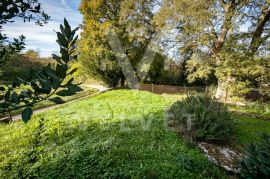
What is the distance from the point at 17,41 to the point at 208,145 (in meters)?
5.35

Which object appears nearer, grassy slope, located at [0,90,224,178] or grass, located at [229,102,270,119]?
grassy slope, located at [0,90,224,178]

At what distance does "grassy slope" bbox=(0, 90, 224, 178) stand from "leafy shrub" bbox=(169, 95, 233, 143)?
55cm

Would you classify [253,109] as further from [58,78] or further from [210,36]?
[58,78]

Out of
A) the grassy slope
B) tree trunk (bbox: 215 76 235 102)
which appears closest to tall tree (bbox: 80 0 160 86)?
tree trunk (bbox: 215 76 235 102)

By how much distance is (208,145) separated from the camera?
19.0 ft

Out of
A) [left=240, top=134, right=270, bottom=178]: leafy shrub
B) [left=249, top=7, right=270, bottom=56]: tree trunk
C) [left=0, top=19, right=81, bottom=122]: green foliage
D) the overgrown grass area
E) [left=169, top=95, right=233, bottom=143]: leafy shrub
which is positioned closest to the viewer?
[left=0, top=19, right=81, bottom=122]: green foliage

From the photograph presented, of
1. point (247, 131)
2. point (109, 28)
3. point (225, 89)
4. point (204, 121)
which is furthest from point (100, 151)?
point (109, 28)

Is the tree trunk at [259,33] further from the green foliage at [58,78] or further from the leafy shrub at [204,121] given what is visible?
the green foliage at [58,78]

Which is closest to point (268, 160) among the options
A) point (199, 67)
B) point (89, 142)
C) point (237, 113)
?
point (89, 142)

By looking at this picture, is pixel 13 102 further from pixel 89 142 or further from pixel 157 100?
pixel 157 100

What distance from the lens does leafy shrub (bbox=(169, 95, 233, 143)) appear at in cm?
589

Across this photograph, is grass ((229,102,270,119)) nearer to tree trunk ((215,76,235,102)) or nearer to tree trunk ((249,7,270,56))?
tree trunk ((215,76,235,102))

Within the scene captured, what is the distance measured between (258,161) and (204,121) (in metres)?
2.53

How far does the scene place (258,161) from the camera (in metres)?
3.68
